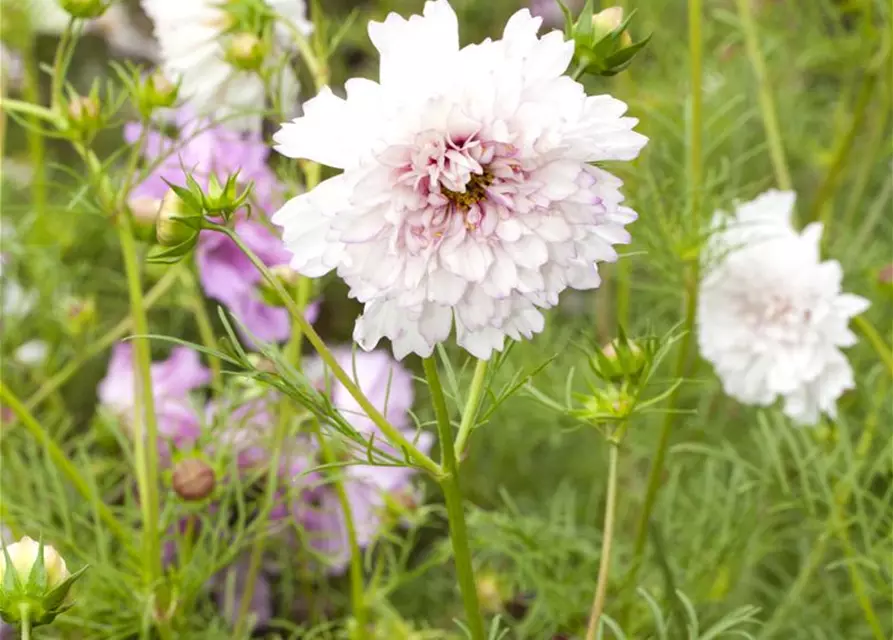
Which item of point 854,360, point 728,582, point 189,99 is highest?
point 189,99

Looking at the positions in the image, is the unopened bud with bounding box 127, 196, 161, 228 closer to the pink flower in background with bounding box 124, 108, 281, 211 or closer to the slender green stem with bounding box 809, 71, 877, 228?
the pink flower in background with bounding box 124, 108, 281, 211

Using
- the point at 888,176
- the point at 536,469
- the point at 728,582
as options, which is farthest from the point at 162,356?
the point at 888,176

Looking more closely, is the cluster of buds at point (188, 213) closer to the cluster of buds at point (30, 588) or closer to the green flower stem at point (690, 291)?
the cluster of buds at point (30, 588)

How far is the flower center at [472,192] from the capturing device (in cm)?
28

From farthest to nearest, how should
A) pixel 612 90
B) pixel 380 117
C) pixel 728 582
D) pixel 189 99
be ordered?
1. pixel 612 90
2. pixel 728 582
3. pixel 189 99
4. pixel 380 117

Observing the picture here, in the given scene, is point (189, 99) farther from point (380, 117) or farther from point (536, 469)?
point (536, 469)

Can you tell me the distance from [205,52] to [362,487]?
0.77 feet

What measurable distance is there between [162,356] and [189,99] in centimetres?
32

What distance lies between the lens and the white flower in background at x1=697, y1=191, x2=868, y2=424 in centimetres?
48

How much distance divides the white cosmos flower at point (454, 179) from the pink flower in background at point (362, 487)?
24 centimetres

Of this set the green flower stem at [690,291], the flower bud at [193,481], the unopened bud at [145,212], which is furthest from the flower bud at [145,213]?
the green flower stem at [690,291]

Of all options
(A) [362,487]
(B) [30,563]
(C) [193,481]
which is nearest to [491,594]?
(A) [362,487]

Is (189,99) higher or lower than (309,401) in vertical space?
higher

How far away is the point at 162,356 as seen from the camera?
2.34ft
